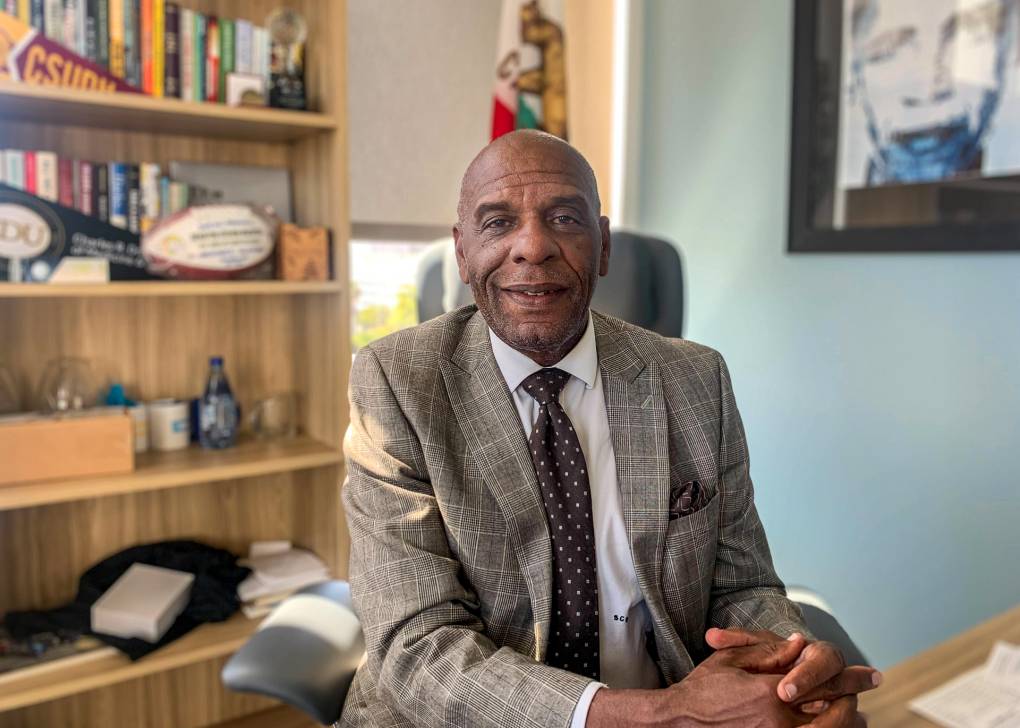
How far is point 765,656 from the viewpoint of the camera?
37.2 inches

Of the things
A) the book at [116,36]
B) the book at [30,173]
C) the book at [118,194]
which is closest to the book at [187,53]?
the book at [116,36]

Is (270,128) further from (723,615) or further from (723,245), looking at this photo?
(723,615)

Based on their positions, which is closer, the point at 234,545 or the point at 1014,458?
the point at 1014,458

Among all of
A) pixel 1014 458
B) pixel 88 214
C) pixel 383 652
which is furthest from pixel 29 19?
pixel 1014 458

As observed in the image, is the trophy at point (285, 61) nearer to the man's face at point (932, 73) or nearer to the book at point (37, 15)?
the book at point (37, 15)

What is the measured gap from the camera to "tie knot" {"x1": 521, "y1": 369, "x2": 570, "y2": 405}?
1.07 m

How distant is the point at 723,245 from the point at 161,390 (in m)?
1.64

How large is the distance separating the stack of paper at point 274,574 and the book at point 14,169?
1065 mm

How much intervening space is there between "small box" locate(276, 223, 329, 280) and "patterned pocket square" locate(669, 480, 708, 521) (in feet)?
4.11

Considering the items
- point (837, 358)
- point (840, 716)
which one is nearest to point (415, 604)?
point (840, 716)

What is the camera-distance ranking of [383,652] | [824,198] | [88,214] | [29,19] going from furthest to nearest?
1. [824,198]
2. [88,214]
3. [29,19]
4. [383,652]

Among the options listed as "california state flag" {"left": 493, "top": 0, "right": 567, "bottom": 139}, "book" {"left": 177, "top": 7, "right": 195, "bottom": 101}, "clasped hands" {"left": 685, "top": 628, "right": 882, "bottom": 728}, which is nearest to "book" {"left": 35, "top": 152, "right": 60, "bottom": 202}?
"book" {"left": 177, "top": 7, "right": 195, "bottom": 101}

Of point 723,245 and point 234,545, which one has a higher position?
point 723,245

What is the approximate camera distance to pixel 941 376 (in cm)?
197
